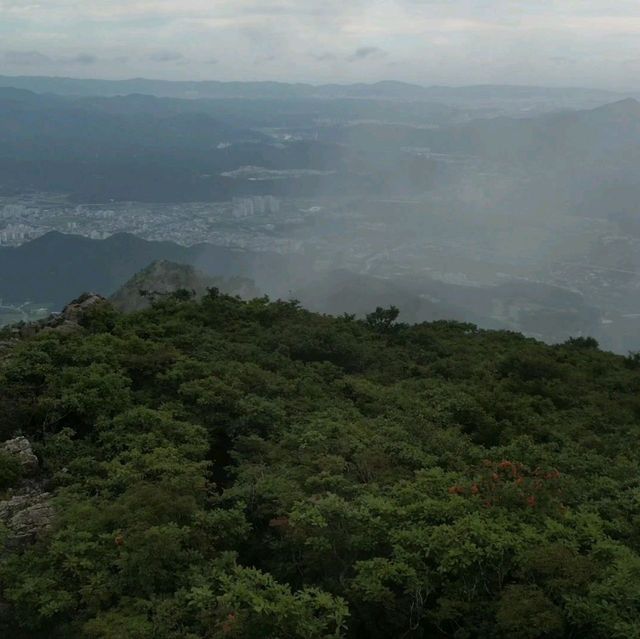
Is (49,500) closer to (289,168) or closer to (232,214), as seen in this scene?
(232,214)

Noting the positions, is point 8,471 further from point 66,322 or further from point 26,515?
point 66,322

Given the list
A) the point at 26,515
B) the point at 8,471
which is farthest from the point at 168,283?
the point at 26,515

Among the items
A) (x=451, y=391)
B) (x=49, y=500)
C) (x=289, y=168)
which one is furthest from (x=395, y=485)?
(x=289, y=168)

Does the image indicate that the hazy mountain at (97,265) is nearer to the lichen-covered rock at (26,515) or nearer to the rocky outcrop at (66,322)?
the rocky outcrop at (66,322)

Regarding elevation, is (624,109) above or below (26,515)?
above

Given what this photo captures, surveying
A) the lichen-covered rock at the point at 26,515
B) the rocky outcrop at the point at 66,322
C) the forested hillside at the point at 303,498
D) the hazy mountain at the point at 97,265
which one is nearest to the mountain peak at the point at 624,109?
the hazy mountain at the point at 97,265

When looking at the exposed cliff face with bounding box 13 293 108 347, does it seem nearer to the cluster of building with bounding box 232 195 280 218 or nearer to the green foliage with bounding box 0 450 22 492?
the green foliage with bounding box 0 450 22 492

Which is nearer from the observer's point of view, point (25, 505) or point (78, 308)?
point (25, 505)

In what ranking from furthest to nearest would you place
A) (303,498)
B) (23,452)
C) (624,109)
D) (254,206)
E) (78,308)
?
(624,109) → (254,206) → (78,308) → (23,452) → (303,498)
